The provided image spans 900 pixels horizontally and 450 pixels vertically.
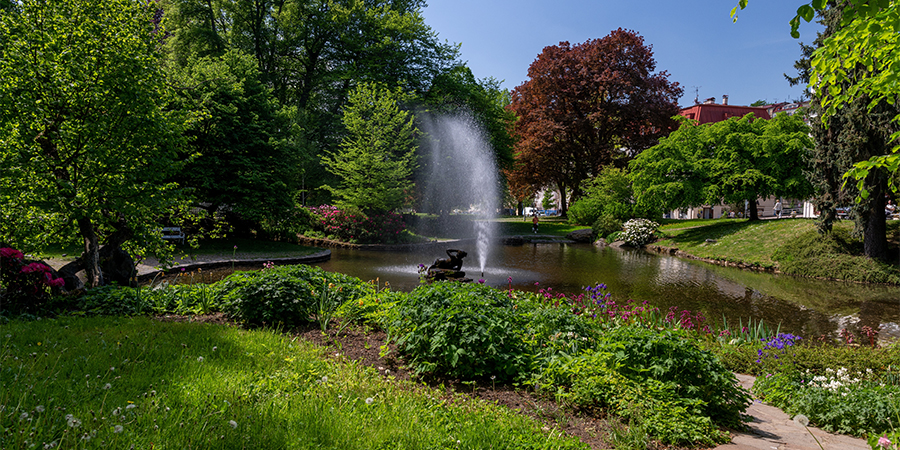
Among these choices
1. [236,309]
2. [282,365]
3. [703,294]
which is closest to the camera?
[282,365]

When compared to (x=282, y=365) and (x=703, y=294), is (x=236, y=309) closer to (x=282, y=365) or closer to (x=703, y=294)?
(x=282, y=365)

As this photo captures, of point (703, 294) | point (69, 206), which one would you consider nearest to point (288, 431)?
point (69, 206)

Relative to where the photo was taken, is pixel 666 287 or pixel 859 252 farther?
pixel 859 252

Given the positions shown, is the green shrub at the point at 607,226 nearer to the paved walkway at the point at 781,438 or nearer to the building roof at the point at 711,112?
the paved walkway at the point at 781,438

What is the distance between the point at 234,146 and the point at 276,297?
14.4 meters

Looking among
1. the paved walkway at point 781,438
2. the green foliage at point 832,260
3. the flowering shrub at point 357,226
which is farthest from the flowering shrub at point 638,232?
the paved walkway at point 781,438

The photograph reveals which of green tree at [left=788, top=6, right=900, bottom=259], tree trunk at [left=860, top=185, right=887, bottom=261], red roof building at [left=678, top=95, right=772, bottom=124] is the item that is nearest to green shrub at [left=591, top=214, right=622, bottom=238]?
green tree at [left=788, top=6, right=900, bottom=259]

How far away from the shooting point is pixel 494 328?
428 cm

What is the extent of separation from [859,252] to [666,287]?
9.36 meters

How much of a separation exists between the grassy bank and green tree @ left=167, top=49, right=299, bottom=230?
66.5 ft

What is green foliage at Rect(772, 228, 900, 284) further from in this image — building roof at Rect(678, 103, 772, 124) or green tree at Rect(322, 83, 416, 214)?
building roof at Rect(678, 103, 772, 124)

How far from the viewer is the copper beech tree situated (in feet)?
114

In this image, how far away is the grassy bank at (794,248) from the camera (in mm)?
14822

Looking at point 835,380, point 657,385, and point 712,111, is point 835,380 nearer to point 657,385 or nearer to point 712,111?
point 657,385
